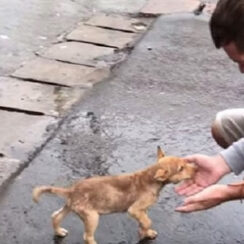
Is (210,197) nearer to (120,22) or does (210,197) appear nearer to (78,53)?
(78,53)

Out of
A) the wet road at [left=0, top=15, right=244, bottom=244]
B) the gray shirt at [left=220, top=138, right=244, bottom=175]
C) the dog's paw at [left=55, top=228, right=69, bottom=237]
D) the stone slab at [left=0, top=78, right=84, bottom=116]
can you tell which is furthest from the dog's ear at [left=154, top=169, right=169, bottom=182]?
the stone slab at [left=0, top=78, right=84, bottom=116]

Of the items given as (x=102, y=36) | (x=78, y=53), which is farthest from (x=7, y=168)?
(x=102, y=36)

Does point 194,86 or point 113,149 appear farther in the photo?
point 194,86

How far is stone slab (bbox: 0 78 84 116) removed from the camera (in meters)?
5.28

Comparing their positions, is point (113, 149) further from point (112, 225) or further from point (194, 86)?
point (194, 86)

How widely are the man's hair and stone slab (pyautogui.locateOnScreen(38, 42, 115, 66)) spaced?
3330 millimetres

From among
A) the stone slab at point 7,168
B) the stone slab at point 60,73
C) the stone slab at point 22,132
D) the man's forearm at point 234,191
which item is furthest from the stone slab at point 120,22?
the man's forearm at point 234,191

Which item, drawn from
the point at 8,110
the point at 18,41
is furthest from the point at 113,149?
the point at 18,41

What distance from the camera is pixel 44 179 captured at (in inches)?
169

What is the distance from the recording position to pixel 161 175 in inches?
136

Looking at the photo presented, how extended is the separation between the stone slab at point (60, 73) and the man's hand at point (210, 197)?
2.68m

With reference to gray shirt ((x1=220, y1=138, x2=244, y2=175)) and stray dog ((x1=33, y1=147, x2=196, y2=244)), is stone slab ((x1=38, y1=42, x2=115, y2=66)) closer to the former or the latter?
stray dog ((x1=33, y1=147, x2=196, y2=244))

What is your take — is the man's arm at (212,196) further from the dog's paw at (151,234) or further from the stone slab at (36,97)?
the stone slab at (36,97)

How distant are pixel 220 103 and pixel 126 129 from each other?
2.98 feet
